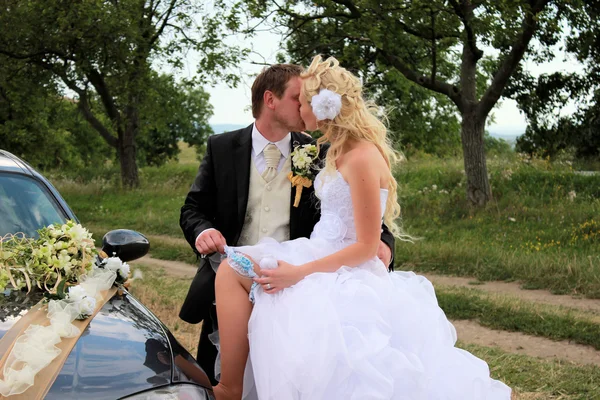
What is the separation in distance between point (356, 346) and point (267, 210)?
1429mm

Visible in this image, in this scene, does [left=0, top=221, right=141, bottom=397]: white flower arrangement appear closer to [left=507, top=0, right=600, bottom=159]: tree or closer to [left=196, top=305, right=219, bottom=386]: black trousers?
[left=196, top=305, right=219, bottom=386]: black trousers

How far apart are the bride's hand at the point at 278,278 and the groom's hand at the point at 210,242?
483mm

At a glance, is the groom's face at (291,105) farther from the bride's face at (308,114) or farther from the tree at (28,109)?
the tree at (28,109)

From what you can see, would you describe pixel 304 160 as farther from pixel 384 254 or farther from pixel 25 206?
pixel 25 206

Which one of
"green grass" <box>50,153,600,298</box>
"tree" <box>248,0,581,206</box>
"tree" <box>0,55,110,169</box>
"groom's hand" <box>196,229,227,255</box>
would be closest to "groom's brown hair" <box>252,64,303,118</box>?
"groom's hand" <box>196,229,227,255</box>

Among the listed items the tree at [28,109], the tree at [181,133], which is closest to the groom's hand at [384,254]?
the tree at [28,109]

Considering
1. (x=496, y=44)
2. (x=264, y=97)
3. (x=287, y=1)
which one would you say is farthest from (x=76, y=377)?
(x=287, y=1)

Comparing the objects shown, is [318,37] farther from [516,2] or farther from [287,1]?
[516,2]

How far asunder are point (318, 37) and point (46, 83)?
10596 mm

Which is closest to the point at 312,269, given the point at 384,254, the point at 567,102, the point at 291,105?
the point at 384,254

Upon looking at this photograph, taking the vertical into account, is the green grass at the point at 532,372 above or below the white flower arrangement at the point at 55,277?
below

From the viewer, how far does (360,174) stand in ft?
11.4

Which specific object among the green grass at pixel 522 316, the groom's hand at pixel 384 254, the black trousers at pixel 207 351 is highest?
the groom's hand at pixel 384 254

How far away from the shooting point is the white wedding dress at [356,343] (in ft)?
9.30
